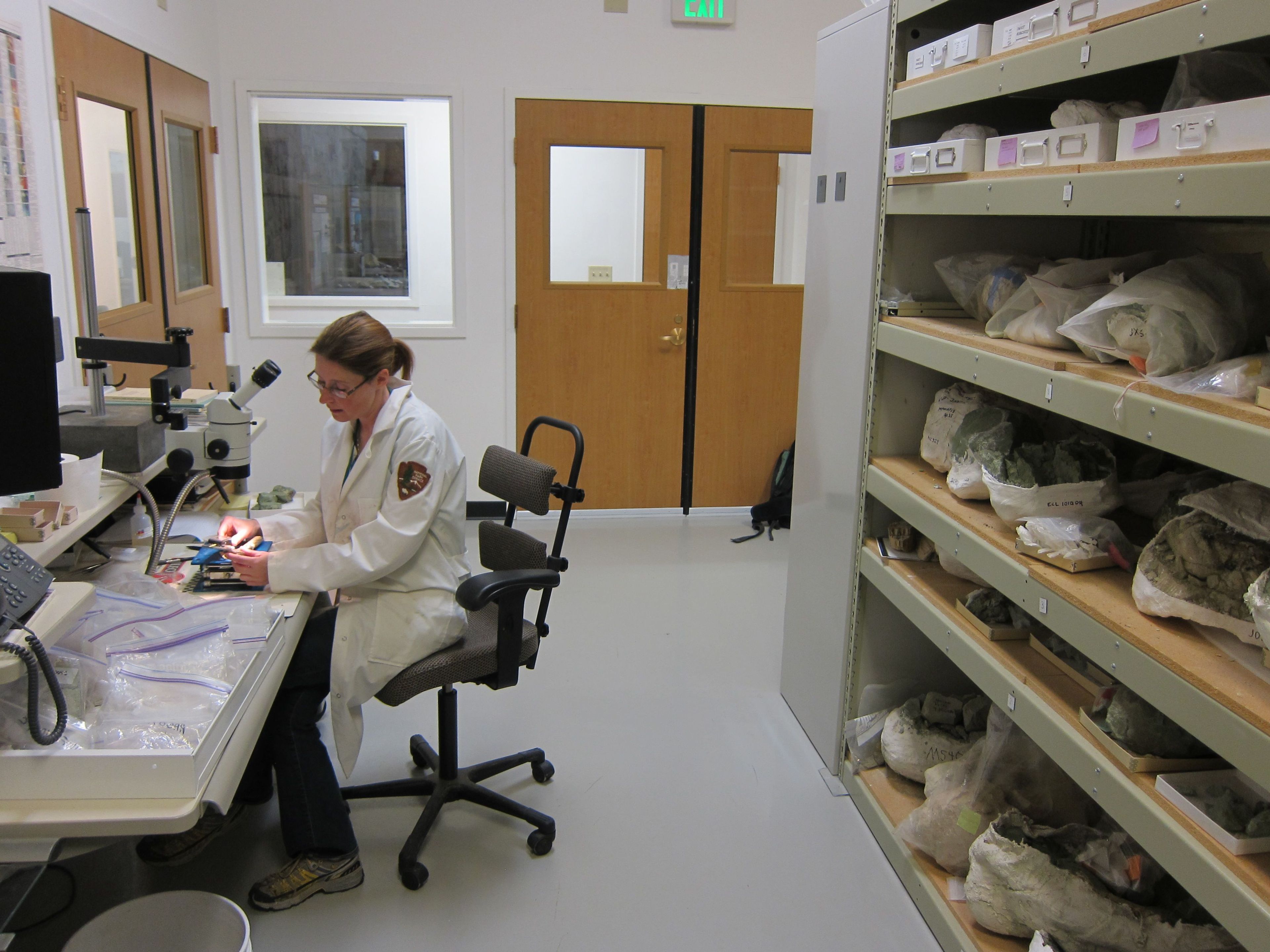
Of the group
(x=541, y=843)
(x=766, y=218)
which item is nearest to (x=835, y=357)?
(x=541, y=843)

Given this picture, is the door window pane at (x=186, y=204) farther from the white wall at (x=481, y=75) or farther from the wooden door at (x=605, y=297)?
the wooden door at (x=605, y=297)

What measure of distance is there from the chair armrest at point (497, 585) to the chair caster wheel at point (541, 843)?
605 millimetres

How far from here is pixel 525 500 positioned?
8.03 feet

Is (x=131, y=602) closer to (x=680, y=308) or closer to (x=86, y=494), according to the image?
(x=86, y=494)

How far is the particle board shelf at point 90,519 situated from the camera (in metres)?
1.76

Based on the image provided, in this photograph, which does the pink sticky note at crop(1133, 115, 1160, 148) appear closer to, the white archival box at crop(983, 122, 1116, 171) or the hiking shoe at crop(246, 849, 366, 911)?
the white archival box at crop(983, 122, 1116, 171)

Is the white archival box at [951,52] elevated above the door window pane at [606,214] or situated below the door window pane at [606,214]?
above

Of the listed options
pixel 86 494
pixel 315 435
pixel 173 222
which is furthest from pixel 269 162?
pixel 86 494

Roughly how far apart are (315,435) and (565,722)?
2.49 meters

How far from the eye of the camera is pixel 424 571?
88.6 inches

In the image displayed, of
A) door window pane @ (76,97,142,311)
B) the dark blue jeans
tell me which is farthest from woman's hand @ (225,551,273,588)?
door window pane @ (76,97,142,311)

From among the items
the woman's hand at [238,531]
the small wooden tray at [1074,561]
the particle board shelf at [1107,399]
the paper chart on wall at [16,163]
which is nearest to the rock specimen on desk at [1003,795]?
the small wooden tray at [1074,561]

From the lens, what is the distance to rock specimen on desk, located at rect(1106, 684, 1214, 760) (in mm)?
1577

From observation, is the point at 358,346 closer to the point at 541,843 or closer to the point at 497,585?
the point at 497,585
